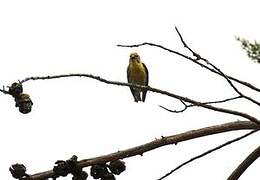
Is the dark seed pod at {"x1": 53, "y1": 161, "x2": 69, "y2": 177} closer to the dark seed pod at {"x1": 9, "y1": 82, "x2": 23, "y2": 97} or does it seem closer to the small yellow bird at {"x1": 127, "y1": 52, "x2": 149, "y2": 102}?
the dark seed pod at {"x1": 9, "y1": 82, "x2": 23, "y2": 97}

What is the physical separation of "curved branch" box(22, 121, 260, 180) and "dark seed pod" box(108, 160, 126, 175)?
13cm

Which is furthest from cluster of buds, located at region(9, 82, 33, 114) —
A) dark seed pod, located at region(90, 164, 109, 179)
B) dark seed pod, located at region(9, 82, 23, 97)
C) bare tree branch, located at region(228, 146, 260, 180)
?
bare tree branch, located at region(228, 146, 260, 180)

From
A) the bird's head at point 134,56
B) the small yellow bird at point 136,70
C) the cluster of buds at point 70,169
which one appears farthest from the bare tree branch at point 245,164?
the bird's head at point 134,56

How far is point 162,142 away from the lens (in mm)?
1857

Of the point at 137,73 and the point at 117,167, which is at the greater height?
the point at 137,73

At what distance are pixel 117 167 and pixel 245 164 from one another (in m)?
0.58

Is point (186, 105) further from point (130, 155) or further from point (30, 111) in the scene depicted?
point (30, 111)

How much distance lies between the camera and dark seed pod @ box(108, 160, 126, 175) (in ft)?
6.21

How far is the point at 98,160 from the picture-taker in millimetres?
1751

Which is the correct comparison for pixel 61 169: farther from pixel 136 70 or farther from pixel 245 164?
pixel 136 70

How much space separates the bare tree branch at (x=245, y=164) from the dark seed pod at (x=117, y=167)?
48 cm

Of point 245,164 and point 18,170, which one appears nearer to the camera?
point 18,170

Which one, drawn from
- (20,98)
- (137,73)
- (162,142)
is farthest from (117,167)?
(137,73)

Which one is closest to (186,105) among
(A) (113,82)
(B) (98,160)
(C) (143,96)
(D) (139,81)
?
(A) (113,82)
